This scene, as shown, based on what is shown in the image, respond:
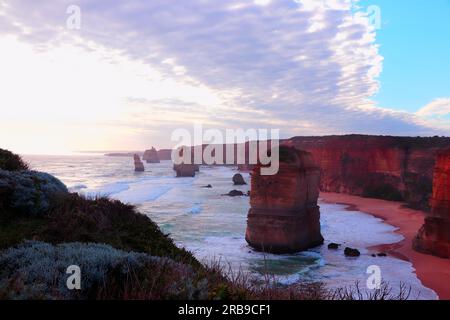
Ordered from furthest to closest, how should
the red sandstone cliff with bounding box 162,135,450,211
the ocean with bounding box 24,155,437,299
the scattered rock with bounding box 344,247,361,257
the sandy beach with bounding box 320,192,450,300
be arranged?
the red sandstone cliff with bounding box 162,135,450,211 → the scattered rock with bounding box 344,247,361,257 → the ocean with bounding box 24,155,437,299 → the sandy beach with bounding box 320,192,450,300

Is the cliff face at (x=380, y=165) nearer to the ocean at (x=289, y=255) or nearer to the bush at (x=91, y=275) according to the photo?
the ocean at (x=289, y=255)

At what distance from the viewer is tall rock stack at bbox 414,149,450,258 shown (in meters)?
22.1

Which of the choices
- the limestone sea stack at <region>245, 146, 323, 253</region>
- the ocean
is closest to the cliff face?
the ocean

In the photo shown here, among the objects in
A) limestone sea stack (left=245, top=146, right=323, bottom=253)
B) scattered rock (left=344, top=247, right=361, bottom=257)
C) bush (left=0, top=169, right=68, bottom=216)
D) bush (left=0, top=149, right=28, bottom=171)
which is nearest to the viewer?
bush (left=0, top=169, right=68, bottom=216)

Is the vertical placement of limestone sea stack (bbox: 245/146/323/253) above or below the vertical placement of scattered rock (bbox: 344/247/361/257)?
above

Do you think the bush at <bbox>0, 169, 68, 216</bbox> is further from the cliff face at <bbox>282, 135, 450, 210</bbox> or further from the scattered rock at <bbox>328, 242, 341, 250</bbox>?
the cliff face at <bbox>282, 135, 450, 210</bbox>

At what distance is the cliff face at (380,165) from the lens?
159ft

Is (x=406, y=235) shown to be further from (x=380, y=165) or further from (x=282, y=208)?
(x=380, y=165)

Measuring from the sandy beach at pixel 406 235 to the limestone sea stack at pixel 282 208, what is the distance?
16.9 feet

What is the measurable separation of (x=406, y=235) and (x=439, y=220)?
711 centimetres

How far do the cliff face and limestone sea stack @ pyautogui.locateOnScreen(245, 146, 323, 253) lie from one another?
2551 centimetres

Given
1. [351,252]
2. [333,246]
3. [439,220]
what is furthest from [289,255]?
[439,220]

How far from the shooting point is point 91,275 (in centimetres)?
487
